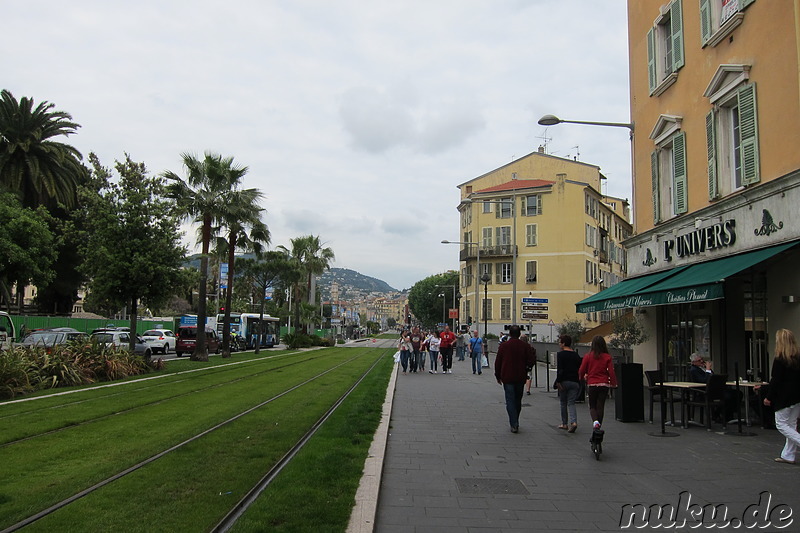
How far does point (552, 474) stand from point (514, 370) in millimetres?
3174

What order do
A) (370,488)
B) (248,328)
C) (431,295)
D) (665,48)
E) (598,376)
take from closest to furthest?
(370,488), (598,376), (665,48), (248,328), (431,295)

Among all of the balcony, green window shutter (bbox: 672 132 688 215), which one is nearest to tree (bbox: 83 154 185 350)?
green window shutter (bbox: 672 132 688 215)

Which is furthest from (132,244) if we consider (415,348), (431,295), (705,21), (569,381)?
(431,295)

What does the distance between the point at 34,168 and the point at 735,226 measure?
3971 centimetres

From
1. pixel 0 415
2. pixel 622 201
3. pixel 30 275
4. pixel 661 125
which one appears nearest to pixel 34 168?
pixel 30 275

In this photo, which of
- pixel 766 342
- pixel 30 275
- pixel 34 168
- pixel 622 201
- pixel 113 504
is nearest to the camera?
pixel 113 504

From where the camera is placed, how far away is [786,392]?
7.82m

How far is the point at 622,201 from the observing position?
77.8 meters

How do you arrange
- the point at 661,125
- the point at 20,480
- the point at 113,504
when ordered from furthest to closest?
the point at 661,125 < the point at 20,480 < the point at 113,504

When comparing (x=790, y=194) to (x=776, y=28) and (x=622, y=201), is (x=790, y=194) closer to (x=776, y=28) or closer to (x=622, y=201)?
(x=776, y=28)

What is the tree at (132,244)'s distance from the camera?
22.2 metres

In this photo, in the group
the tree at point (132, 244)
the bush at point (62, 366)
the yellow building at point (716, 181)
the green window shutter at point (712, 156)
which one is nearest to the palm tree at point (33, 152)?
the tree at point (132, 244)

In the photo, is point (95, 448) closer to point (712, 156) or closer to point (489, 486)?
point (489, 486)

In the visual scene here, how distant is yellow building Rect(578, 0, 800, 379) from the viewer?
1098 cm
